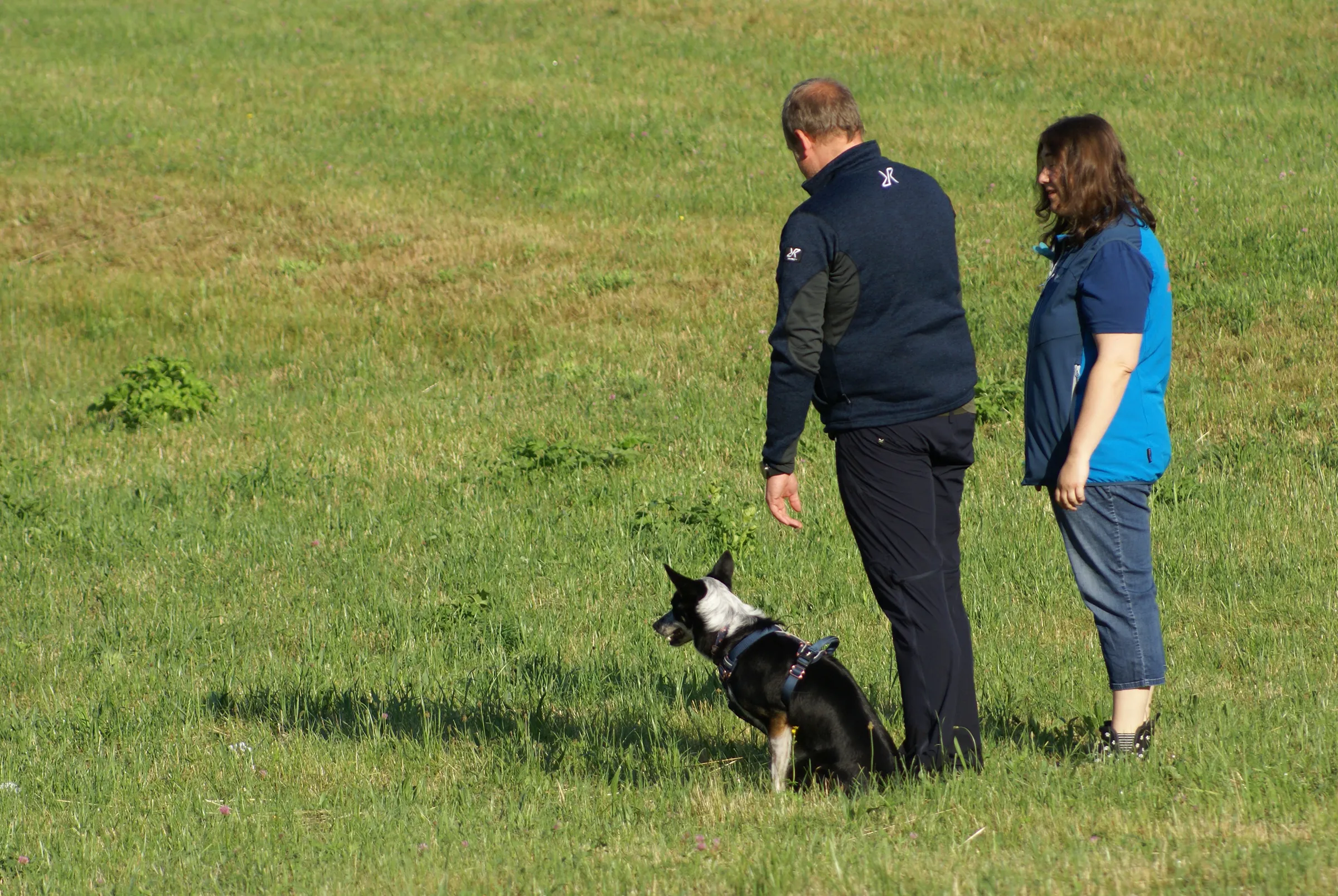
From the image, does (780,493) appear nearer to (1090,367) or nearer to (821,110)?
(1090,367)

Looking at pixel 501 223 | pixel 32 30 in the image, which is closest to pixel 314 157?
pixel 501 223

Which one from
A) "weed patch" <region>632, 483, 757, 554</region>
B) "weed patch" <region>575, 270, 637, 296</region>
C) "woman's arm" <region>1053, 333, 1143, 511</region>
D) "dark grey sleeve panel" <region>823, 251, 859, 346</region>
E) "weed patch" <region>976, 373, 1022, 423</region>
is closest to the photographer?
"woman's arm" <region>1053, 333, 1143, 511</region>

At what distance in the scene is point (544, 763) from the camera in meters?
5.24

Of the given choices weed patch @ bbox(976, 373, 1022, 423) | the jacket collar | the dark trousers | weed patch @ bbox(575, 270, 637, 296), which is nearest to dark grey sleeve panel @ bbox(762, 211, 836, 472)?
the jacket collar

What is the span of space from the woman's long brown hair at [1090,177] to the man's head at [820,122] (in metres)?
0.65

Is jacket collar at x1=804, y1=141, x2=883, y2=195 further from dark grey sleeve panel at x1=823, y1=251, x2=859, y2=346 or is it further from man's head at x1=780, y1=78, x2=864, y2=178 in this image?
dark grey sleeve panel at x1=823, y1=251, x2=859, y2=346

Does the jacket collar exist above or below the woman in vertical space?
above

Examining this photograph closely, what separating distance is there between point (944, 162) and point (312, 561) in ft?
40.2

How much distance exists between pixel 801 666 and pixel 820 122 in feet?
6.24

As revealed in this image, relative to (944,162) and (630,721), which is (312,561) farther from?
(944,162)

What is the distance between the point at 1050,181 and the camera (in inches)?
166

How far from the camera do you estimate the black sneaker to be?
4.43 meters

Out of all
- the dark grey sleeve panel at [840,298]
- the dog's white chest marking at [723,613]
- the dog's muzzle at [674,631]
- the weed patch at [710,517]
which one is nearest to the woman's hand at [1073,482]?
the dark grey sleeve panel at [840,298]

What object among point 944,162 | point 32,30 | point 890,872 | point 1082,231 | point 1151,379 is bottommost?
point 890,872
